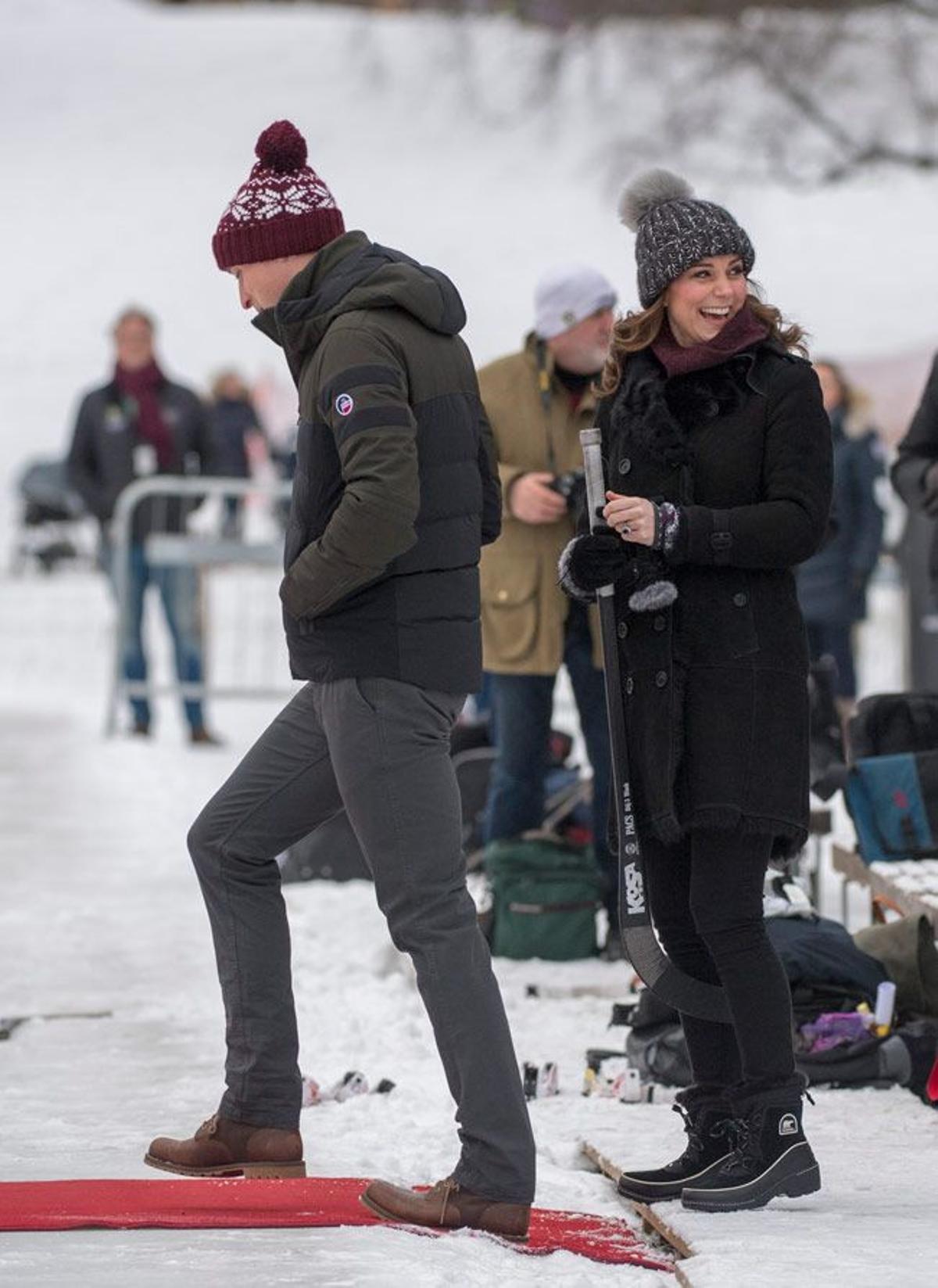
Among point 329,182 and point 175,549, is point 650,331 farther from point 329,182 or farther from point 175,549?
point 329,182

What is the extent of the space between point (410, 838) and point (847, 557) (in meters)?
8.03

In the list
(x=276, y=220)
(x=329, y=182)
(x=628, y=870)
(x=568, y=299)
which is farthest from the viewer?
(x=329, y=182)

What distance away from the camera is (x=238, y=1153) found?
456 centimetres

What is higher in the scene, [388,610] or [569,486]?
[569,486]

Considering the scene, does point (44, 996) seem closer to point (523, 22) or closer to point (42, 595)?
point (42, 595)

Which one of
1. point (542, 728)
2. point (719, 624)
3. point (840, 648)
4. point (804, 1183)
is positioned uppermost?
point (840, 648)

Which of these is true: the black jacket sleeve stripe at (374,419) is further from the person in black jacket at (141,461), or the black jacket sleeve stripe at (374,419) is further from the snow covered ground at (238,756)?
the person in black jacket at (141,461)

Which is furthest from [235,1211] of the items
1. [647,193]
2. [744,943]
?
[647,193]

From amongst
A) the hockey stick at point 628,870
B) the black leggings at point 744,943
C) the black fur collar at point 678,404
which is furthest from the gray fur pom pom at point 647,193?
the black leggings at point 744,943

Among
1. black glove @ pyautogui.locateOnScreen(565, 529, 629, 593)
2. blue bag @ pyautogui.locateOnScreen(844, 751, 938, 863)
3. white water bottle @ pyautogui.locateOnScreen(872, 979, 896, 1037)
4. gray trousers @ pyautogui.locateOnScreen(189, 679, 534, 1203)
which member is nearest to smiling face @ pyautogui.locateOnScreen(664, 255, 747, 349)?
black glove @ pyautogui.locateOnScreen(565, 529, 629, 593)

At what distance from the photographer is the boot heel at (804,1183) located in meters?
4.36

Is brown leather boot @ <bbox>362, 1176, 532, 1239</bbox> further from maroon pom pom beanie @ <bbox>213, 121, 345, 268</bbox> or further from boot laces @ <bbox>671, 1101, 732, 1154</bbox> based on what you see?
maroon pom pom beanie @ <bbox>213, 121, 345, 268</bbox>

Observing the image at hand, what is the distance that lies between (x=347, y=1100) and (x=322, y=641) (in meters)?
1.40

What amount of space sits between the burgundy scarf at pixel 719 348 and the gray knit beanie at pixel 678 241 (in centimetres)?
10
